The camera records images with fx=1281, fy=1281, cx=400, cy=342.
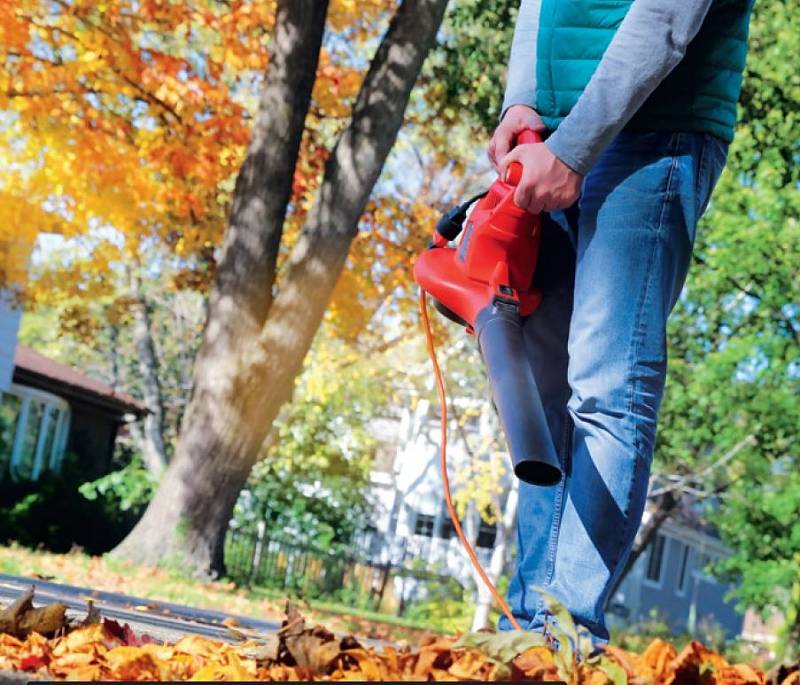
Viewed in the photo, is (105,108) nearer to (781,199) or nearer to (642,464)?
(781,199)

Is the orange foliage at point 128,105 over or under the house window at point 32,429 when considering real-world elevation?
over

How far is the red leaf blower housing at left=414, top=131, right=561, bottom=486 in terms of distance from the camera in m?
2.42

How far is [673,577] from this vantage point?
150 feet

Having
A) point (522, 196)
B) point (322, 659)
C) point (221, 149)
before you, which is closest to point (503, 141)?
point (522, 196)

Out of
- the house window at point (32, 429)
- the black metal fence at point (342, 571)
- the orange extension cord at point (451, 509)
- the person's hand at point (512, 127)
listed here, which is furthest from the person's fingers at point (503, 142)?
the house window at point (32, 429)

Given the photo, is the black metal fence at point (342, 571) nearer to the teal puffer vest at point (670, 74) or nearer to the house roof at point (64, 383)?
the house roof at point (64, 383)

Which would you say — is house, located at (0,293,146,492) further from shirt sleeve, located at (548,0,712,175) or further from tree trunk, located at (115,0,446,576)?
shirt sleeve, located at (548,0,712,175)

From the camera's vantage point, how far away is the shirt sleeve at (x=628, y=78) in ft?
8.43

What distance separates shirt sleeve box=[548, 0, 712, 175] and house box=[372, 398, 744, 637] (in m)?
25.9

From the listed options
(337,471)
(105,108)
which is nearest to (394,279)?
(105,108)

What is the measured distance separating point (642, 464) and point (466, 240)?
627 millimetres

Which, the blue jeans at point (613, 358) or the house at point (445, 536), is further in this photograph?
the house at point (445, 536)

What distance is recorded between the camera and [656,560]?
144 feet

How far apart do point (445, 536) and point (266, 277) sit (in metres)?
29.1
